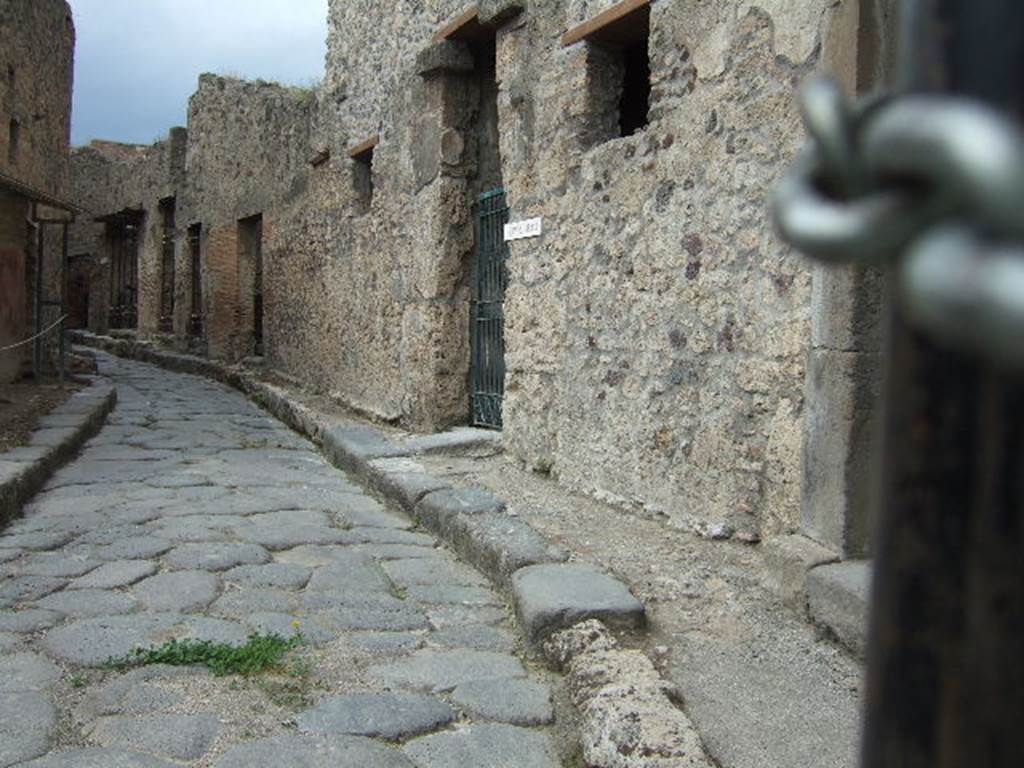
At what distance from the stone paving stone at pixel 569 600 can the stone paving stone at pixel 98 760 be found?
1117mm

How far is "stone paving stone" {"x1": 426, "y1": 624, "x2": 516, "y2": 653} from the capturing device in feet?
10.2

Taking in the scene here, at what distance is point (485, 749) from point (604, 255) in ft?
9.46

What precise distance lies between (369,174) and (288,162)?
2.45 metres

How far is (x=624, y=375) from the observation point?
180 inches

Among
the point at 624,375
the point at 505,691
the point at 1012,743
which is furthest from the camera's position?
the point at 624,375

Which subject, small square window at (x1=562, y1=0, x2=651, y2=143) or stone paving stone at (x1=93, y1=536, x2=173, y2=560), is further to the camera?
small square window at (x1=562, y1=0, x2=651, y2=143)

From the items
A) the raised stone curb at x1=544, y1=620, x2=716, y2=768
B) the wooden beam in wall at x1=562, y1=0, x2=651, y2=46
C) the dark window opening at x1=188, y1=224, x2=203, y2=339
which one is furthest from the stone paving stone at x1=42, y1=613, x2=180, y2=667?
the dark window opening at x1=188, y1=224, x2=203, y2=339

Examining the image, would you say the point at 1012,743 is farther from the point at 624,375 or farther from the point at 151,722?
the point at 624,375

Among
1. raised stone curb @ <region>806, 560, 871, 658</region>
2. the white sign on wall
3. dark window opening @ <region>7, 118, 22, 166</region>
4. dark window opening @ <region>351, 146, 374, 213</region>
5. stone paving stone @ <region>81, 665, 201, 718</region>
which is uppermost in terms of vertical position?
dark window opening @ <region>7, 118, 22, 166</region>

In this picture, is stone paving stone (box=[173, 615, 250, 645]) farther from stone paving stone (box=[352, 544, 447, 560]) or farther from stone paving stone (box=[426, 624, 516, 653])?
stone paving stone (box=[352, 544, 447, 560])

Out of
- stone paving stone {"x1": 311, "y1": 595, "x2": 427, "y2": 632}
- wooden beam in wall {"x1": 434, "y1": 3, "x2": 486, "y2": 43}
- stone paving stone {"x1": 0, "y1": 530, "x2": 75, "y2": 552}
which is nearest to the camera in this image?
stone paving stone {"x1": 311, "y1": 595, "x2": 427, "y2": 632}

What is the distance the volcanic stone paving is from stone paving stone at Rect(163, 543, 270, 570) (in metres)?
0.01

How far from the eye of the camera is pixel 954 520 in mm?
418

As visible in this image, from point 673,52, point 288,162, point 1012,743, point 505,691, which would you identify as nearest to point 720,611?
point 505,691
